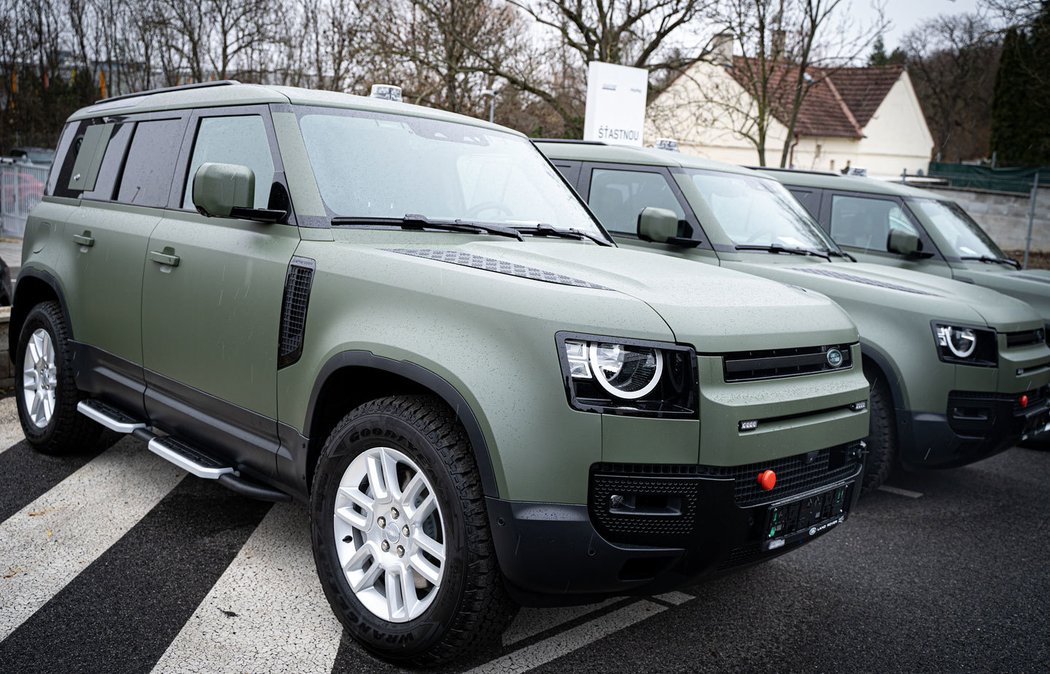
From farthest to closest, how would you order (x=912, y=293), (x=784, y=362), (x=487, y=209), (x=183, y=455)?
(x=912, y=293), (x=487, y=209), (x=183, y=455), (x=784, y=362)

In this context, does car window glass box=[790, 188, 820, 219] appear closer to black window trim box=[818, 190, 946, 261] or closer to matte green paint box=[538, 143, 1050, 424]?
black window trim box=[818, 190, 946, 261]

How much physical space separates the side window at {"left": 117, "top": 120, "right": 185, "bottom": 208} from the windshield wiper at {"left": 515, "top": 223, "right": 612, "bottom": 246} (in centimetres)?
180

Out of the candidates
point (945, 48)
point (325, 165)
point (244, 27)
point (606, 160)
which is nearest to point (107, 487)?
point (325, 165)

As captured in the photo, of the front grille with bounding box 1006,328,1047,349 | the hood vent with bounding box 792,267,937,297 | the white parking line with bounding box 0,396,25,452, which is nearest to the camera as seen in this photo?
the front grille with bounding box 1006,328,1047,349

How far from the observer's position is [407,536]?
309 centimetres

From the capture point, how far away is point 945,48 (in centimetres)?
5903

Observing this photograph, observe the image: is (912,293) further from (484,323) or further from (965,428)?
(484,323)

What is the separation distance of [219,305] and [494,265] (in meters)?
1.32

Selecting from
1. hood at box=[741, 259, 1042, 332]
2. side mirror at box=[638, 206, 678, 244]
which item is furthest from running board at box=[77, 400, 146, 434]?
hood at box=[741, 259, 1042, 332]

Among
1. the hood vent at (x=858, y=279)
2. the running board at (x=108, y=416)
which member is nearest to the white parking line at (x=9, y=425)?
the running board at (x=108, y=416)

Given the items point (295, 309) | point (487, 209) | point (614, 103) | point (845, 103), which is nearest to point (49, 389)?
point (295, 309)

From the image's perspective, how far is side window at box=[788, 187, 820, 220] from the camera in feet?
26.9

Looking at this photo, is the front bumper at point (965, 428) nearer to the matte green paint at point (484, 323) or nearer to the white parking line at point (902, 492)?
the white parking line at point (902, 492)

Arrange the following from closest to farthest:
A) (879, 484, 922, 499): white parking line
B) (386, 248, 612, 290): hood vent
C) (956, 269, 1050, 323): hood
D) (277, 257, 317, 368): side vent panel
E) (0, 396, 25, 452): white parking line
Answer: (386, 248, 612, 290): hood vent
(277, 257, 317, 368): side vent panel
(0, 396, 25, 452): white parking line
(879, 484, 922, 499): white parking line
(956, 269, 1050, 323): hood
